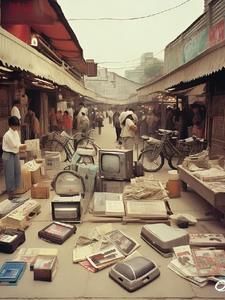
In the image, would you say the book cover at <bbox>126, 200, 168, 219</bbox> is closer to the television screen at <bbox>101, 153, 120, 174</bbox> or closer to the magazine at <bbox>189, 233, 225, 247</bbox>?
the magazine at <bbox>189, 233, 225, 247</bbox>

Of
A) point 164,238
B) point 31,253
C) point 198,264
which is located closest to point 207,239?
point 164,238

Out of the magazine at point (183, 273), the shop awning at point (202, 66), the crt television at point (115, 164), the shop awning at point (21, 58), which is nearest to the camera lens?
the magazine at point (183, 273)

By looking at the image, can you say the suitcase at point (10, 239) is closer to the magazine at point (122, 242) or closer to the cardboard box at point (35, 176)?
the magazine at point (122, 242)

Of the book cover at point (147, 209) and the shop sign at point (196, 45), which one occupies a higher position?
the shop sign at point (196, 45)

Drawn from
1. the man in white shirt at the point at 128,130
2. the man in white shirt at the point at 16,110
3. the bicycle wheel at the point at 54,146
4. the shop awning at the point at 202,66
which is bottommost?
the bicycle wheel at the point at 54,146

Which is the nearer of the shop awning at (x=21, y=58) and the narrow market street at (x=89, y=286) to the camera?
the narrow market street at (x=89, y=286)

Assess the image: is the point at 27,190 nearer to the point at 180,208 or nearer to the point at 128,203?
the point at 128,203

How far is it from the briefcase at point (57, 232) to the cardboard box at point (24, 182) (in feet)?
8.61

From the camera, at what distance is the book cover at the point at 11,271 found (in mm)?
4266

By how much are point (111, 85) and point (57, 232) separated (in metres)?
72.1

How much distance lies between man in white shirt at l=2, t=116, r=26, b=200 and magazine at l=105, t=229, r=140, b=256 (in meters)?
3.08

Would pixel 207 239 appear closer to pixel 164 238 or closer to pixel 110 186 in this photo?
pixel 164 238

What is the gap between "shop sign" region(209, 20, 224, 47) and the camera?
12.0 m

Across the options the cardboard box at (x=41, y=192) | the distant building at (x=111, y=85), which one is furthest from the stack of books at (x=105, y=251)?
the distant building at (x=111, y=85)
